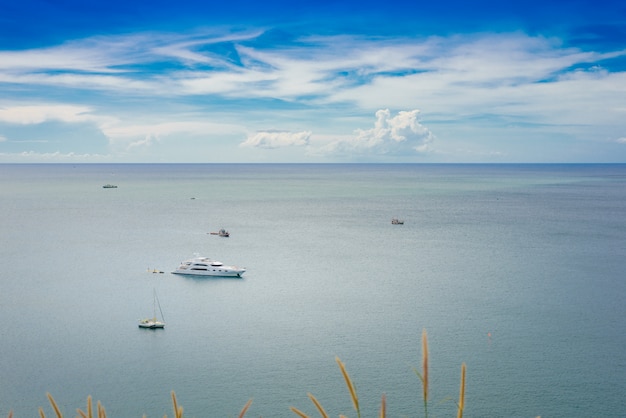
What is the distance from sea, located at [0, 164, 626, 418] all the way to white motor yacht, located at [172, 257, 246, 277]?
4.43 feet

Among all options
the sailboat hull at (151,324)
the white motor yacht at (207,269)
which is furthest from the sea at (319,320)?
the white motor yacht at (207,269)

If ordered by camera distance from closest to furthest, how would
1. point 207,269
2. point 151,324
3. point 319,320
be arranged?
1. point 151,324
2. point 319,320
3. point 207,269

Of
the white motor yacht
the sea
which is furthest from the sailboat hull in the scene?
the white motor yacht

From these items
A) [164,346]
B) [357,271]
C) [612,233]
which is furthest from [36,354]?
[612,233]

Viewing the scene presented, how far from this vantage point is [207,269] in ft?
270

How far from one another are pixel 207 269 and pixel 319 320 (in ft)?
88.2

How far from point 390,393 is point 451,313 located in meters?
22.1

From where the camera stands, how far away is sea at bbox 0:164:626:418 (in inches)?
1673

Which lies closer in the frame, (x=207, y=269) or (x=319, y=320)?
(x=319, y=320)

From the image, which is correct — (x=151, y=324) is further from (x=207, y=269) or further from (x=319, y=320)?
(x=207, y=269)

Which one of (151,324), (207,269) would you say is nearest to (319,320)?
(151,324)

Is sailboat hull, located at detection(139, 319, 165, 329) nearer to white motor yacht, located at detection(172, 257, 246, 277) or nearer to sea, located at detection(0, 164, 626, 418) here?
sea, located at detection(0, 164, 626, 418)

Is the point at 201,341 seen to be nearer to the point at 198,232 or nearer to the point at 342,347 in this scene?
the point at 342,347

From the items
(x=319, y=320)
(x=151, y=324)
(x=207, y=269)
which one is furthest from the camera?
(x=207, y=269)
